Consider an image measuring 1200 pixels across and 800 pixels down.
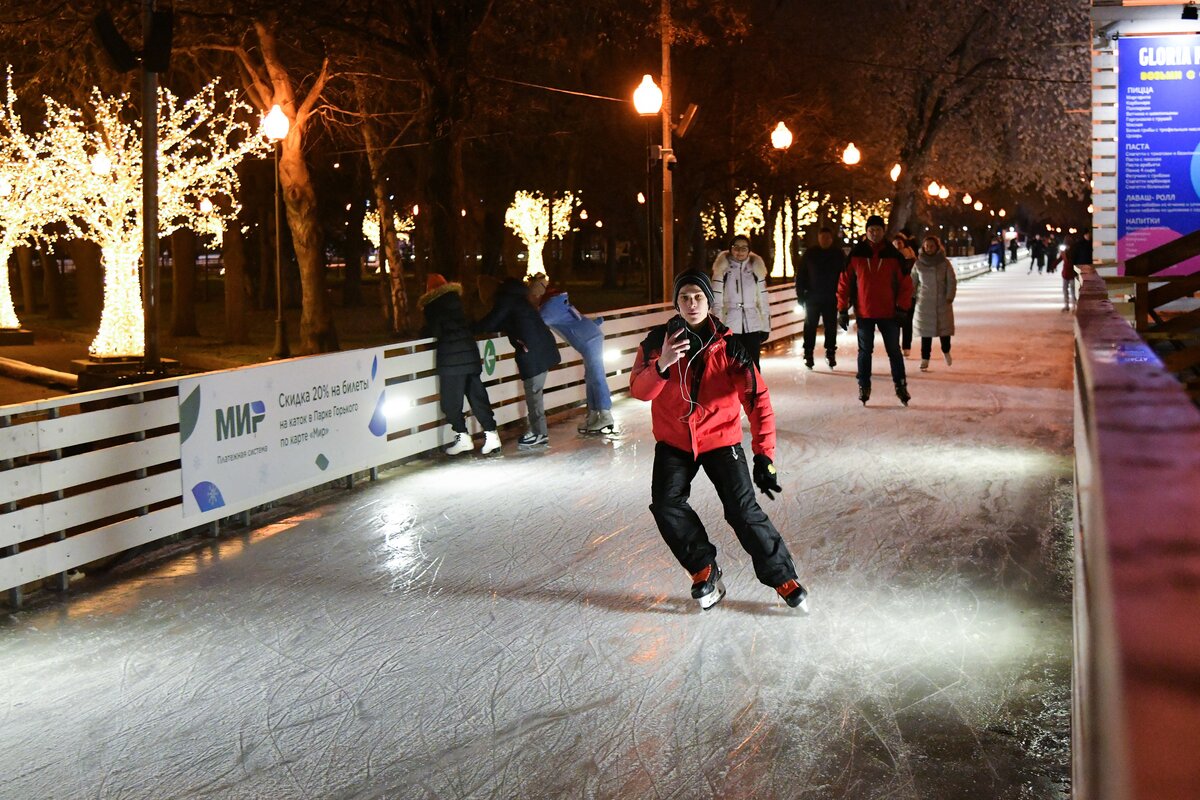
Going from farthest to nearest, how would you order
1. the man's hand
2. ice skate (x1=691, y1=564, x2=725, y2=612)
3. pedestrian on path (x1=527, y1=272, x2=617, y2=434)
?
pedestrian on path (x1=527, y1=272, x2=617, y2=434) < ice skate (x1=691, y1=564, x2=725, y2=612) < the man's hand

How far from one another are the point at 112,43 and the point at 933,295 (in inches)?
409

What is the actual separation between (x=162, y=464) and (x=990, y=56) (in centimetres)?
3528

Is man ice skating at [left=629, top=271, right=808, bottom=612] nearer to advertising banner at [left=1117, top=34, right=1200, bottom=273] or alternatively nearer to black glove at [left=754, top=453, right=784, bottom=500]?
black glove at [left=754, top=453, right=784, bottom=500]

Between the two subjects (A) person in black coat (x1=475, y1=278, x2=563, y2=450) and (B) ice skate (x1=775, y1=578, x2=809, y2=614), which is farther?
(A) person in black coat (x1=475, y1=278, x2=563, y2=450)

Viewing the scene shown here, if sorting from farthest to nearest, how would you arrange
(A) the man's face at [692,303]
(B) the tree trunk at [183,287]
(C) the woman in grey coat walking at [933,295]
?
(B) the tree trunk at [183,287]
(C) the woman in grey coat walking at [933,295]
(A) the man's face at [692,303]

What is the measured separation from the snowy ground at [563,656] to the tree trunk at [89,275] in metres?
27.2

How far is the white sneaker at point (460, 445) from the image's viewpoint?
12.5 metres

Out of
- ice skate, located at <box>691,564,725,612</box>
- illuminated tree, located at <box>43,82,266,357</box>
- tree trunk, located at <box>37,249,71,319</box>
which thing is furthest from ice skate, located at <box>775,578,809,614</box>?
tree trunk, located at <box>37,249,71,319</box>

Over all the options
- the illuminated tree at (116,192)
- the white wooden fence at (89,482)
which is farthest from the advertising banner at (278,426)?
the illuminated tree at (116,192)

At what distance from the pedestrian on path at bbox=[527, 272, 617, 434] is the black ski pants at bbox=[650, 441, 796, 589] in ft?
22.5

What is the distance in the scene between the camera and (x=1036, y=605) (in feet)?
22.5

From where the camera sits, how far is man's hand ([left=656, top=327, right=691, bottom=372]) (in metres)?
6.34

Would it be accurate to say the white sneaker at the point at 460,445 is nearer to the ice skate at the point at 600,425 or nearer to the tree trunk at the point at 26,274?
the ice skate at the point at 600,425

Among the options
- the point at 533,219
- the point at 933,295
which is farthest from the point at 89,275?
the point at 533,219
